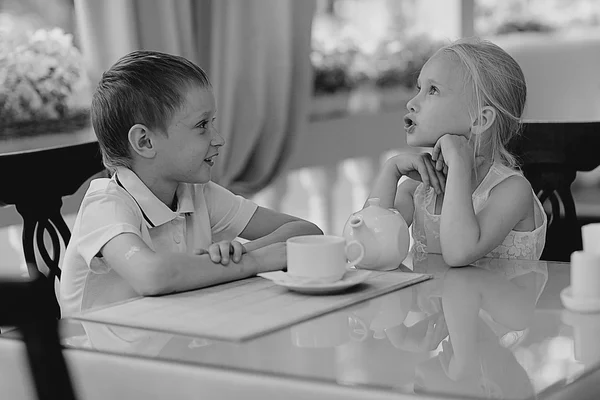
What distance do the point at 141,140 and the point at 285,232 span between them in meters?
0.31

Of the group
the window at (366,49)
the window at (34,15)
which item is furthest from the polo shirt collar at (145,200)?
the window at (366,49)

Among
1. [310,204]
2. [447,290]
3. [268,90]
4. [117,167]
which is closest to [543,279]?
[447,290]

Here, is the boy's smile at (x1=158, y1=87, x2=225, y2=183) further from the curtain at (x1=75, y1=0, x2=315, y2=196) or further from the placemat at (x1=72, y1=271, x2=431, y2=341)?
the curtain at (x1=75, y1=0, x2=315, y2=196)

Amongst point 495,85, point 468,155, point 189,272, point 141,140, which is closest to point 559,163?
point 495,85

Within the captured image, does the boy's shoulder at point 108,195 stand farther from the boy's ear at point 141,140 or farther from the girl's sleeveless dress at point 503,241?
the girl's sleeveless dress at point 503,241

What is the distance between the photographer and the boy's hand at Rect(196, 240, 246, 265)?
1.47 metres

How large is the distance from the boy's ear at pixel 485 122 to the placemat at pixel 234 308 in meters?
0.49

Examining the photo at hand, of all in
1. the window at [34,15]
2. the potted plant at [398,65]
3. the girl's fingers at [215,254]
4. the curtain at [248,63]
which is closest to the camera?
the girl's fingers at [215,254]

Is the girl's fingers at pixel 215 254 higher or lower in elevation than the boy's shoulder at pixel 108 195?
lower

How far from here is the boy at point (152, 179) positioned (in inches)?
62.6

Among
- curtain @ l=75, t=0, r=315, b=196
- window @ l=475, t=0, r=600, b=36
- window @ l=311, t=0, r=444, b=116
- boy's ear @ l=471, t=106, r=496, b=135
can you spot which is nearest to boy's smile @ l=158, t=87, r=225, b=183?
boy's ear @ l=471, t=106, r=496, b=135

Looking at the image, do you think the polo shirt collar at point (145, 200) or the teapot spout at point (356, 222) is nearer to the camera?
the teapot spout at point (356, 222)

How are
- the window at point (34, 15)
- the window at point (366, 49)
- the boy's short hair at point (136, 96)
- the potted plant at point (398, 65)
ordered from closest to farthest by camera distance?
the boy's short hair at point (136, 96) → the window at point (34, 15) → the window at point (366, 49) → the potted plant at point (398, 65)

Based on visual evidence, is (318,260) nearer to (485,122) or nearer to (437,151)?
(437,151)
